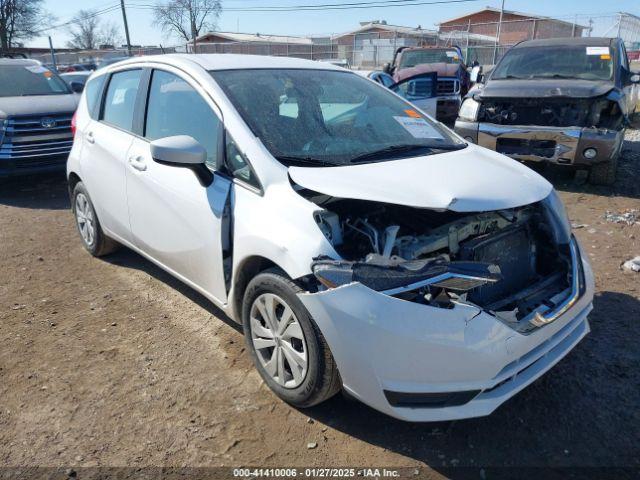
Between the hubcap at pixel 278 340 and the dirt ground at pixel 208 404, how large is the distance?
203 millimetres

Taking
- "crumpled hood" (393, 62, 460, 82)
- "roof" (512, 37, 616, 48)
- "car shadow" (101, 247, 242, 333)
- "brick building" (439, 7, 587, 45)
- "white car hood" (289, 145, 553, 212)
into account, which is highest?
"brick building" (439, 7, 587, 45)

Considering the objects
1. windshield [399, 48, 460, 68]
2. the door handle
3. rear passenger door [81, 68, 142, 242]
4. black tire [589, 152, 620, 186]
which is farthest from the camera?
windshield [399, 48, 460, 68]

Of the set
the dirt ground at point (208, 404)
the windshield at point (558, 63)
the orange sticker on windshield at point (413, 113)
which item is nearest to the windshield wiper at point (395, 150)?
the orange sticker on windshield at point (413, 113)

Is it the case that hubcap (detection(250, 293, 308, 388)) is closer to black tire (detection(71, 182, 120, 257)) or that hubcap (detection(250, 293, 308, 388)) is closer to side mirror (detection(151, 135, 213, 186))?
side mirror (detection(151, 135, 213, 186))

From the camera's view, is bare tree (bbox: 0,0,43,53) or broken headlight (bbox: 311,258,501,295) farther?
bare tree (bbox: 0,0,43,53)

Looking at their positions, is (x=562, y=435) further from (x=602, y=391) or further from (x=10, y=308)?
(x=10, y=308)

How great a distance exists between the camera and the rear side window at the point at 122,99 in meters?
3.81

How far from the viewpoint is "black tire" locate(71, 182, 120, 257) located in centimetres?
443

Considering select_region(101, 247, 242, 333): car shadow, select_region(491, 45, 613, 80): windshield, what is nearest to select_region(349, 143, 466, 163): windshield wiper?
select_region(101, 247, 242, 333): car shadow

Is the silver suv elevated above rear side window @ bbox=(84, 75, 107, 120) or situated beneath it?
situated beneath

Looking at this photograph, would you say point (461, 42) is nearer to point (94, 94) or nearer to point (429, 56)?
point (429, 56)

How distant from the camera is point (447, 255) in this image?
2.44 m

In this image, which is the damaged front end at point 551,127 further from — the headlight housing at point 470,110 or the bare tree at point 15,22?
the bare tree at point 15,22

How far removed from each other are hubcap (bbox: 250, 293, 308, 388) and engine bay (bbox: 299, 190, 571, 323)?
0.40m
